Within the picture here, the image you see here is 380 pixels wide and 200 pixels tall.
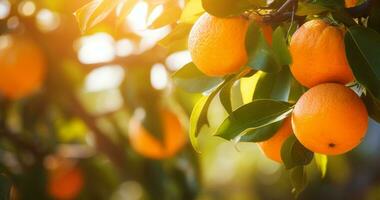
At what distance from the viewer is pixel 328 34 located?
0.90 meters

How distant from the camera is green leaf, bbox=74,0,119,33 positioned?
1005 millimetres

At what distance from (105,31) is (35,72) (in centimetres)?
23

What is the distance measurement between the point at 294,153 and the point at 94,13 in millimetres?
350

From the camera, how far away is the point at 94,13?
1.01 meters

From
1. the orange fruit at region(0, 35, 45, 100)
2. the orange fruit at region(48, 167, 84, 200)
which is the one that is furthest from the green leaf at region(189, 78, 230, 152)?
the orange fruit at region(48, 167, 84, 200)

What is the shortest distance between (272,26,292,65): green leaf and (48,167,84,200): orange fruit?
4.37ft

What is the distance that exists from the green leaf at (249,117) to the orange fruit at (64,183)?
3.94 feet

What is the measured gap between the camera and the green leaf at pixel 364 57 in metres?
0.86

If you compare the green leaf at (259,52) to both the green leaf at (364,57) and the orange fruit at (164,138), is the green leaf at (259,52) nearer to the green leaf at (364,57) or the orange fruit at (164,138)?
the green leaf at (364,57)

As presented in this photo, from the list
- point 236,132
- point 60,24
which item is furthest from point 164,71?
point 236,132

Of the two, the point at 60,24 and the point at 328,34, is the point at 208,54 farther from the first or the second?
the point at 60,24

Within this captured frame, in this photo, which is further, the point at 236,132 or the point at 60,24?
the point at 60,24

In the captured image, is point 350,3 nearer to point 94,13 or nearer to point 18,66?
point 94,13

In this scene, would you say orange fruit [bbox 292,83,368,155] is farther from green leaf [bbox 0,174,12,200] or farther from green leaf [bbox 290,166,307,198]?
green leaf [bbox 0,174,12,200]
